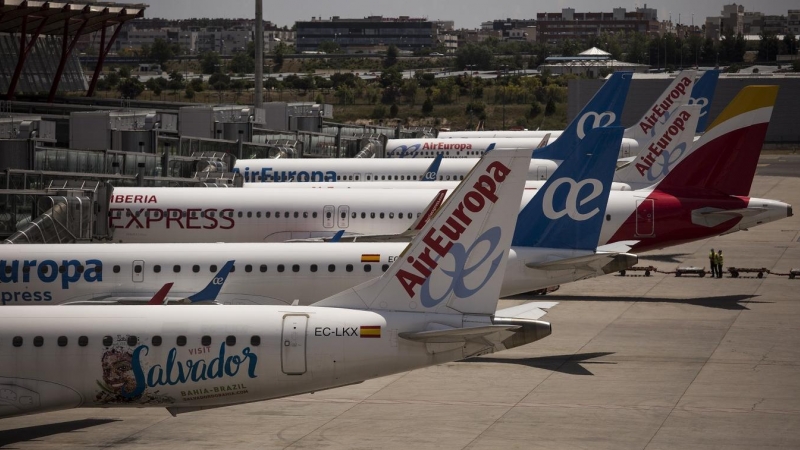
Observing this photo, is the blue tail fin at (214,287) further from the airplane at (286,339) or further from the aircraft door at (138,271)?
the airplane at (286,339)

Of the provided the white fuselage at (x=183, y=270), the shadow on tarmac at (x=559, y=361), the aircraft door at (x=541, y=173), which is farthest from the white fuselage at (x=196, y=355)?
the aircraft door at (x=541, y=173)

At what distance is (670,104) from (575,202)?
122 feet

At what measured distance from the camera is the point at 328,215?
1891 inches

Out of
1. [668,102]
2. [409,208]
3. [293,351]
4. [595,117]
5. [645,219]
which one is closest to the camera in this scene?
[293,351]

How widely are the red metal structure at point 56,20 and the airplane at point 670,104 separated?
1750 inches

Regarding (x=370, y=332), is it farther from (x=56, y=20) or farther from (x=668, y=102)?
(x=56, y=20)

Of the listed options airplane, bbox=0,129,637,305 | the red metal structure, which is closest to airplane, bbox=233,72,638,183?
airplane, bbox=0,129,637,305

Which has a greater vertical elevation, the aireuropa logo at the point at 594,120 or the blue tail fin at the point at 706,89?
the blue tail fin at the point at 706,89

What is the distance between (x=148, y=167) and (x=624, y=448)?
3908 cm

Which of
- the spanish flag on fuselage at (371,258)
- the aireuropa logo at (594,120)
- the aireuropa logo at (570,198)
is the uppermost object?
the aireuropa logo at (594,120)

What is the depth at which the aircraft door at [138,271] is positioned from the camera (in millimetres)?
34250

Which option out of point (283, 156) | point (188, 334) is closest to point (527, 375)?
point (188, 334)

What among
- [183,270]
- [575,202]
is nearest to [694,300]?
[575,202]

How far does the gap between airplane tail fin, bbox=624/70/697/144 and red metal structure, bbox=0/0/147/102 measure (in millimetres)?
59886
